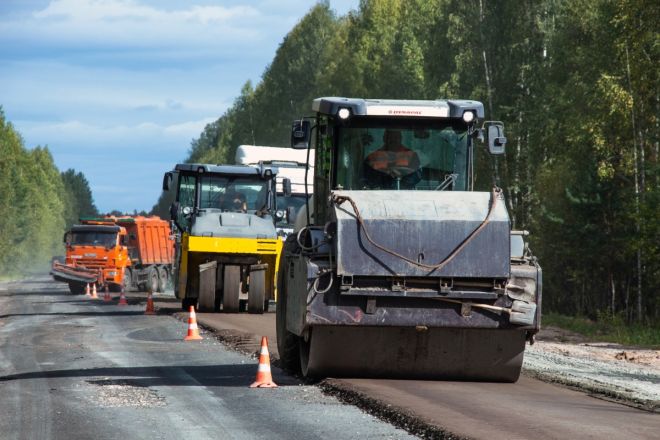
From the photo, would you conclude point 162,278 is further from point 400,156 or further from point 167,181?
point 400,156

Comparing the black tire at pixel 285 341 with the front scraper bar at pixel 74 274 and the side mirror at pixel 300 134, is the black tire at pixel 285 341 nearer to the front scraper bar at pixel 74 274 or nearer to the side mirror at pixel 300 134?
the side mirror at pixel 300 134

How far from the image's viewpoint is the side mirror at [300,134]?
13.4m

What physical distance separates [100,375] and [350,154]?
403cm

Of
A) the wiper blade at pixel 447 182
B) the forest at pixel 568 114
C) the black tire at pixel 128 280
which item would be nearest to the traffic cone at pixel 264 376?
the wiper blade at pixel 447 182

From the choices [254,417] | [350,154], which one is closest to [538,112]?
[350,154]

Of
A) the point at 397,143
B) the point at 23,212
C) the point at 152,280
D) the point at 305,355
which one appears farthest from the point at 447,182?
Answer: the point at 23,212

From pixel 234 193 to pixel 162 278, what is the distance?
20.0 metres

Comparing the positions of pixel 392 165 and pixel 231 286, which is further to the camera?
pixel 231 286

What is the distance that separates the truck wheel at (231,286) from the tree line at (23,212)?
57978 mm

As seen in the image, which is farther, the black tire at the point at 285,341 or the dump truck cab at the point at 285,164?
the dump truck cab at the point at 285,164

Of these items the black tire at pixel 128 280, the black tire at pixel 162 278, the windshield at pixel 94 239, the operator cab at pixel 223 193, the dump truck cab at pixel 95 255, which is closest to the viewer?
the operator cab at pixel 223 193

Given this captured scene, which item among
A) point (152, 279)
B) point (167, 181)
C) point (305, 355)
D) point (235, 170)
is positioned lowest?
point (305, 355)

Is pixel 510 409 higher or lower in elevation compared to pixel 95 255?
lower

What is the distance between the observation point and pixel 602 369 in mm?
16547
